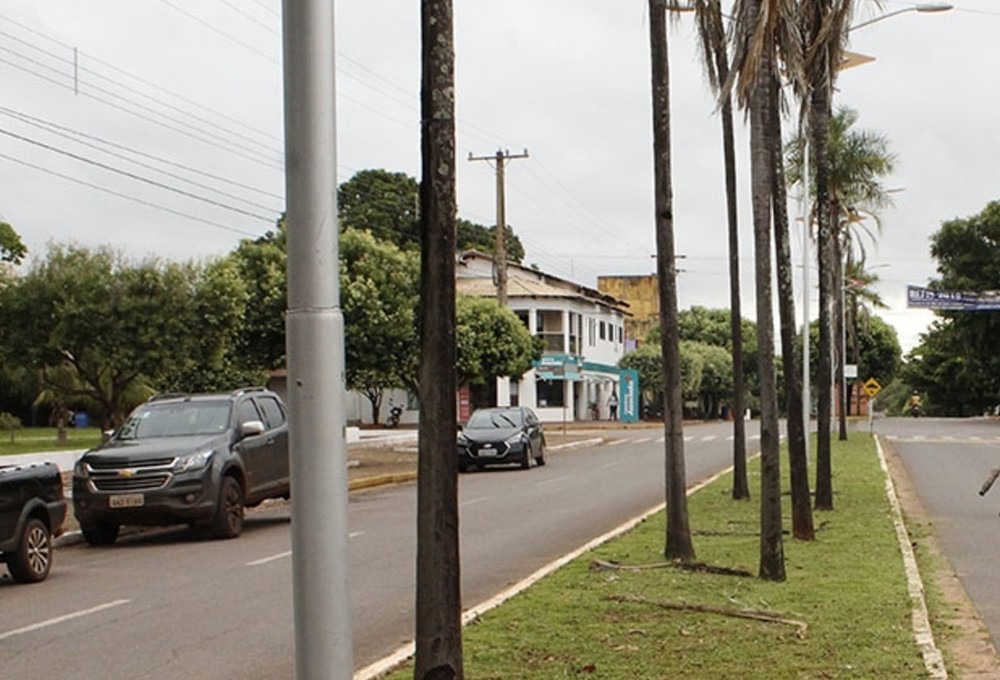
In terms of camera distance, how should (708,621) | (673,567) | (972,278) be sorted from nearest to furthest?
(708,621) < (673,567) < (972,278)

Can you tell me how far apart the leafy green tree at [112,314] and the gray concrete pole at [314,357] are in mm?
26237

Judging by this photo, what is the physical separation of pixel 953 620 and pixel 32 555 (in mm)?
8690

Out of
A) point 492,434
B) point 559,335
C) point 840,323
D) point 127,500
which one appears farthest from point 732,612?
point 559,335

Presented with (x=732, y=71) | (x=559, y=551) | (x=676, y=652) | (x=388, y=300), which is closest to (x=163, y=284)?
(x=388, y=300)

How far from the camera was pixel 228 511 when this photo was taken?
762 inches

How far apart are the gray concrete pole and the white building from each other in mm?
66485

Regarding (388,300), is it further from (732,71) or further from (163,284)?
(732,71)

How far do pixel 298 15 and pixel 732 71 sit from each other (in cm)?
843

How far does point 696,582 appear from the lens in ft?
41.5

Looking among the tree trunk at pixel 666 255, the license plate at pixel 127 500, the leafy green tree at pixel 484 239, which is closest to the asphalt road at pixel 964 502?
the tree trunk at pixel 666 255

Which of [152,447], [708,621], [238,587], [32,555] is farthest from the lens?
[152,447]

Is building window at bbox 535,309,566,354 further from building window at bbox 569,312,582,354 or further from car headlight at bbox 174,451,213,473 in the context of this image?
car headlight at bbox 174,451,213,473

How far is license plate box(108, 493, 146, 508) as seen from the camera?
1856 cm

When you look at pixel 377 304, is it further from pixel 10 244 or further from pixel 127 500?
pixel 10 244
